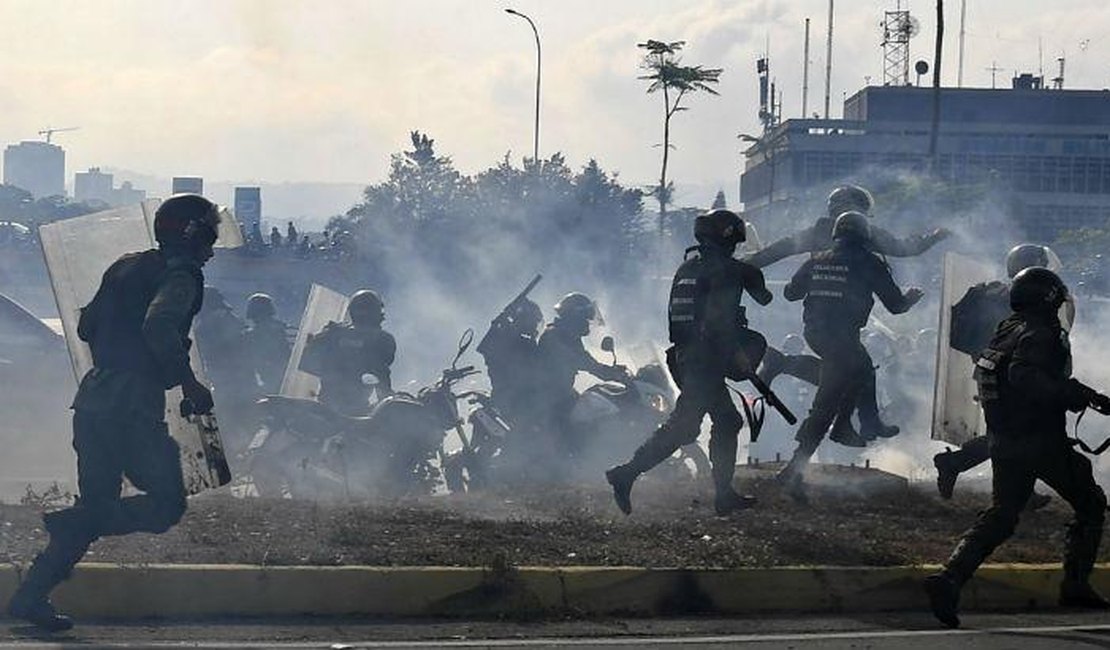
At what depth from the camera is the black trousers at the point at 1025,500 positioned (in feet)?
23.4

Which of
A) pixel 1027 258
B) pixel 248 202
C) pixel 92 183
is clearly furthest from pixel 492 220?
pixel 92 183

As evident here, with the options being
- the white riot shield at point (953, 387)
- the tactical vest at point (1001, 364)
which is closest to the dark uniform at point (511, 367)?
the white riot shield at point (953, 387)

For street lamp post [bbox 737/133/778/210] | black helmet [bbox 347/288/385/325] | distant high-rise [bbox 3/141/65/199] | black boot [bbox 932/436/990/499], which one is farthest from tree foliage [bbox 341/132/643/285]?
distant high-rise [bbox 3/141/65/199]

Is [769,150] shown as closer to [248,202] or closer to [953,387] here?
[248,202]

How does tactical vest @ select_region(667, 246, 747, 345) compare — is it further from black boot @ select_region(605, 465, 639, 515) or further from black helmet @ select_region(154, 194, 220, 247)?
black helmet @ select_region(154, 194, 220, 247)

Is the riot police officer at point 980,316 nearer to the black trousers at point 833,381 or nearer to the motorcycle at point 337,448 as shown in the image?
the black trousers at point 833,381

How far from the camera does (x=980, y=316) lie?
33.1ft

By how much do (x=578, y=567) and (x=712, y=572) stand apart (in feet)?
2.05

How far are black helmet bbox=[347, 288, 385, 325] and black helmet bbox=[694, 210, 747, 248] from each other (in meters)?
4.45

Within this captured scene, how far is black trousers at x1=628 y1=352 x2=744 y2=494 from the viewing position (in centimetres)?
898

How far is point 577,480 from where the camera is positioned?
1249 cm

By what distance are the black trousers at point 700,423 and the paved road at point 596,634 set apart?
150 centimetres

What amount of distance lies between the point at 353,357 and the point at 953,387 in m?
4.56

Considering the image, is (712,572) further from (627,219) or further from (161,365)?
(627,219)
